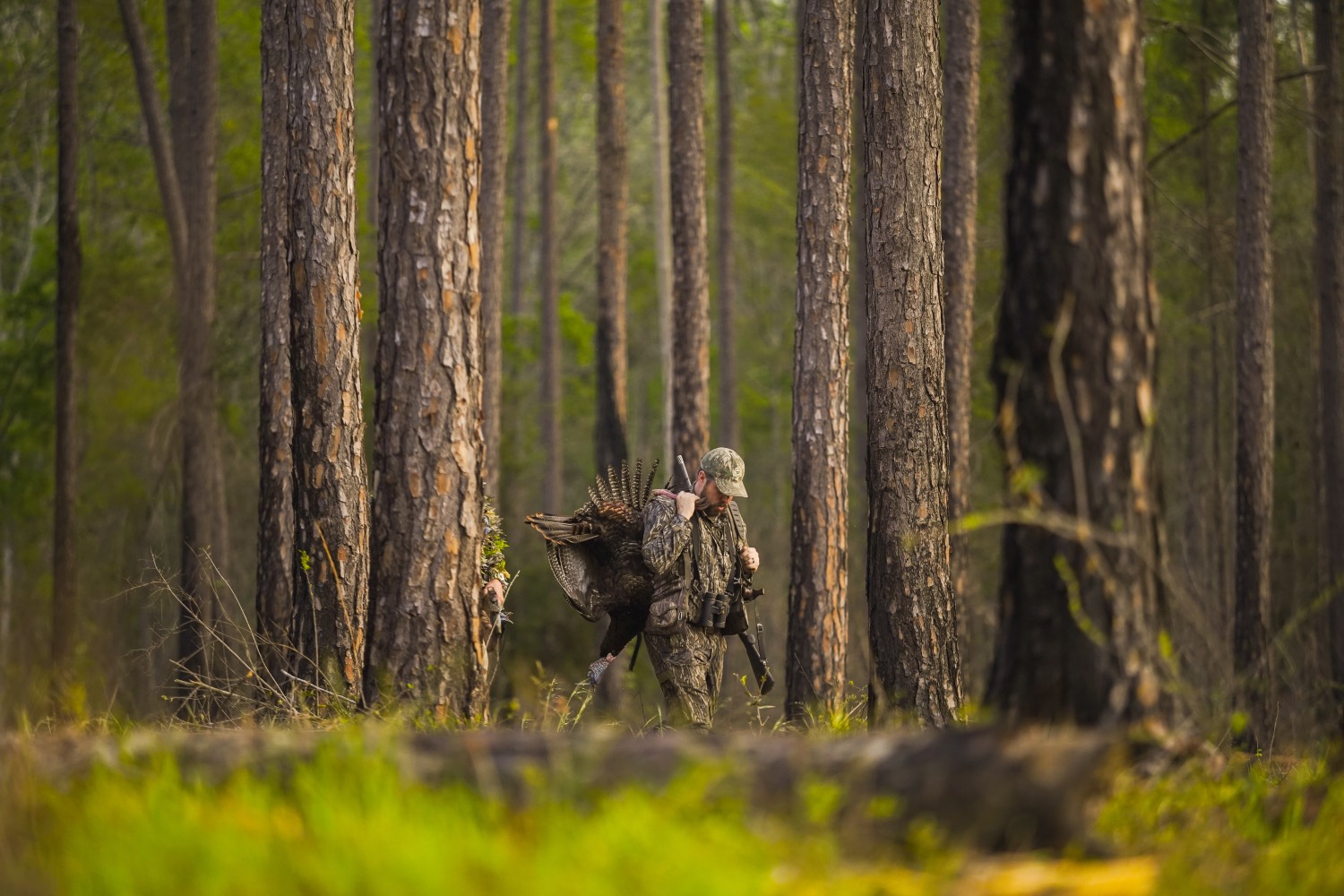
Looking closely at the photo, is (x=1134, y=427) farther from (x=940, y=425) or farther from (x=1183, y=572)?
(x=1183, y=572)

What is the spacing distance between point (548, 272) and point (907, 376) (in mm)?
17403

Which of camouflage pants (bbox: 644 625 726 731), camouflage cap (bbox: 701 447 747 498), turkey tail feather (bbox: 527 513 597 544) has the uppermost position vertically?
camouflage cap (bbox: 701 447 747 498)

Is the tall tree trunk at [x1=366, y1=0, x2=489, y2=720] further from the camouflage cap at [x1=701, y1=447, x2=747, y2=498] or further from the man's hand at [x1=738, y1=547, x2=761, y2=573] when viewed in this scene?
the man's hand at [x1=738, y1=547, x2=761, y2=573]

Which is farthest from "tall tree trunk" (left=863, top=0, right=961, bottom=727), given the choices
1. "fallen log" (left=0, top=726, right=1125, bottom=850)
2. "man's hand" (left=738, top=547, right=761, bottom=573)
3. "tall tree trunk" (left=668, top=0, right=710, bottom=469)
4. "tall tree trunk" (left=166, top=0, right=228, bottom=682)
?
"tall tree trunk" (left=166, top=0, right=228, bottom=682)

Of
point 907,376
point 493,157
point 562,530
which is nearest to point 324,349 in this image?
point 562,530

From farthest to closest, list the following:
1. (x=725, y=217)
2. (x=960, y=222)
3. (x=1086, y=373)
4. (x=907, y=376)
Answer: (x=725, y=217) < (x=960, y=222) < (x=907, y=376) < (x=1086, y=373)

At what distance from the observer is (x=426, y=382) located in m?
6.25

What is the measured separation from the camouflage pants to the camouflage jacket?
0.18 meters

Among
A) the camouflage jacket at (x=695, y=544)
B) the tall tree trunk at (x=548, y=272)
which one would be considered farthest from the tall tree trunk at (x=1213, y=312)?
the camouflage jacket at (x=695, y=544)

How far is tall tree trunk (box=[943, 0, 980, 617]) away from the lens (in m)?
13.5

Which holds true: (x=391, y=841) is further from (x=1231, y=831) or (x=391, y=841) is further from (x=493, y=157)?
(x=493, y=157)

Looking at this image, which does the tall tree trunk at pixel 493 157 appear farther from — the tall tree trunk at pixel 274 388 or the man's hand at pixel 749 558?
the man's hand at pixel 749 558

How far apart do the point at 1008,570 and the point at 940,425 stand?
366 cm

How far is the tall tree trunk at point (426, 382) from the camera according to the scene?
6223 mm
